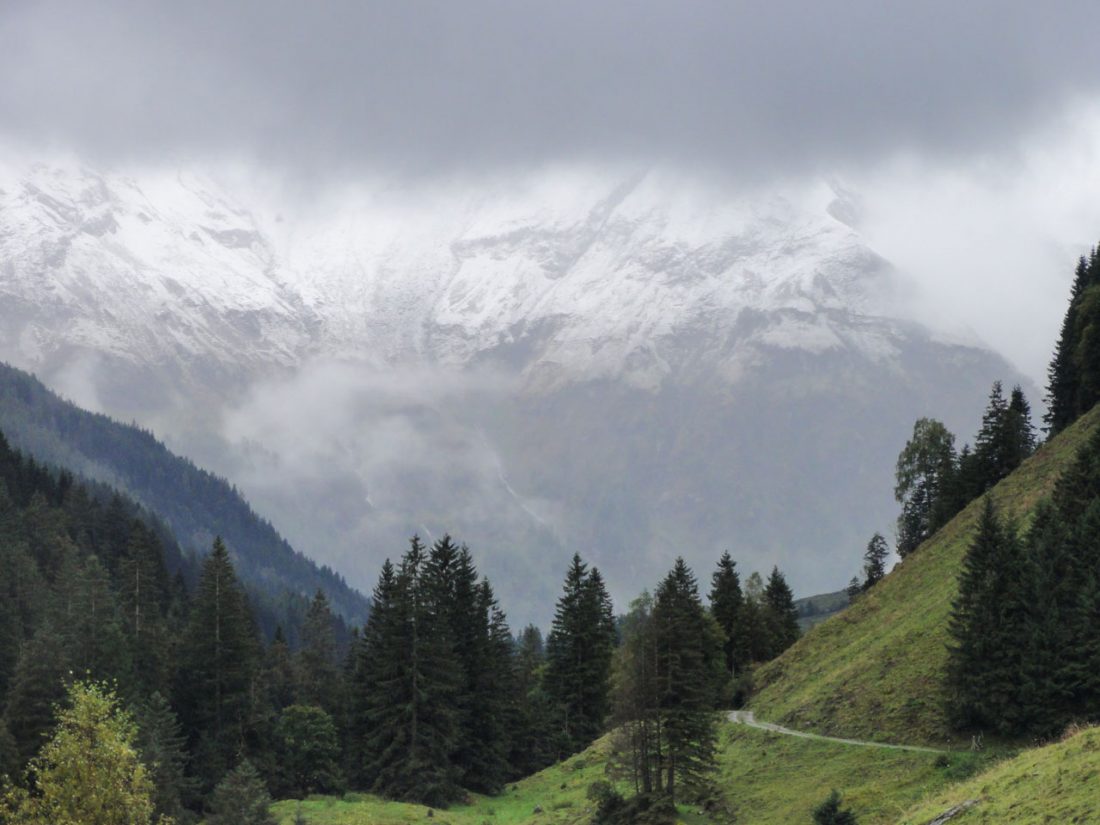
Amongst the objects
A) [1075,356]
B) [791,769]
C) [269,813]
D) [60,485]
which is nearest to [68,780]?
[269,813]

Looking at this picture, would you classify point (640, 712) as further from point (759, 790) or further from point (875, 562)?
point (875, 562)

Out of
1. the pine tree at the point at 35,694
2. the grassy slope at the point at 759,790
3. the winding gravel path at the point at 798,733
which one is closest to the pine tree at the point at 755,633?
the winding gravel path at the point at 798,733

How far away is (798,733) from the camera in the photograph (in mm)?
76500

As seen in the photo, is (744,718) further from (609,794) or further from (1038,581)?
(1038,581)

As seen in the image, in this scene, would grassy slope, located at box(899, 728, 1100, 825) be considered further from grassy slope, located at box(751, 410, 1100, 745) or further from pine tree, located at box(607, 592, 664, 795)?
pine tree, located at box(607, 592, 664, 795)

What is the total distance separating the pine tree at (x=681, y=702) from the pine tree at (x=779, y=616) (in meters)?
53.5

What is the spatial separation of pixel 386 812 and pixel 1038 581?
1735 inches

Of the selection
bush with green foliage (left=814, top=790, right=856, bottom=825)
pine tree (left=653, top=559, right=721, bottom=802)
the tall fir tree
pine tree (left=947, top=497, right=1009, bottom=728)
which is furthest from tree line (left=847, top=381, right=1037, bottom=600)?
bush with green foliage (left=814, top=790, right=856, bottom=825)

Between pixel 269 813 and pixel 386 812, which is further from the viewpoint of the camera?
pixel 386 812

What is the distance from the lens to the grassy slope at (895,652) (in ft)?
231

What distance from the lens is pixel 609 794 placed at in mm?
69875

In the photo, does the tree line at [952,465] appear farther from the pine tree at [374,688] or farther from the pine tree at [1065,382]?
the pine tree at [374,688]

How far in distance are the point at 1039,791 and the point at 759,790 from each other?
3491 cm

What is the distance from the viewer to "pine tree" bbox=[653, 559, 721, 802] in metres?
69.4
